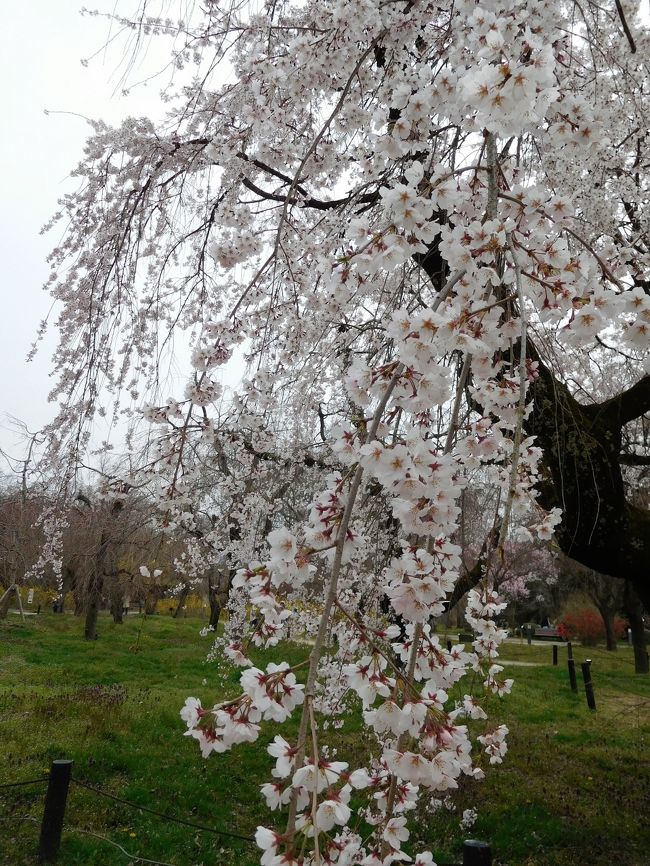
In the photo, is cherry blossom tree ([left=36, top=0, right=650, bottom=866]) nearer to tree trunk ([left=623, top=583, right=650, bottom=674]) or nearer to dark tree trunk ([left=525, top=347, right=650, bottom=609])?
dark tree trunk ([left=525, top=347, right=650, bottom=609])

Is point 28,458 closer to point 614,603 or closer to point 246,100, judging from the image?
point 246,100

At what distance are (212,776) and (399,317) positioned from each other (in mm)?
4907

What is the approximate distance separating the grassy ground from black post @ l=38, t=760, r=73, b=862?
0.11 metres

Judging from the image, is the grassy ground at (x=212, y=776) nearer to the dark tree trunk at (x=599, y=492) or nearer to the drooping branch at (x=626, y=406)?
the dark tree trunk at (x=599, y=492)

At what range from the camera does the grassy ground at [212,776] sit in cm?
371

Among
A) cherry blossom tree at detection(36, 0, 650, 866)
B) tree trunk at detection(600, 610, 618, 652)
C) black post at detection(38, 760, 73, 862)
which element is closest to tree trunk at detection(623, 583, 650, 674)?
tree trunk at detection(600, 610, 618, 652)

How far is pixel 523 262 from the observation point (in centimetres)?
138

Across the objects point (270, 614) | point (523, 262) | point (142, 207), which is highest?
point (142, 207)

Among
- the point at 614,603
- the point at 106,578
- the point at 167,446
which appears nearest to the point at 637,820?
the point at 167,446

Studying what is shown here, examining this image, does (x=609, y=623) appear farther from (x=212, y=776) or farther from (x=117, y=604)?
(x=117, y=604)

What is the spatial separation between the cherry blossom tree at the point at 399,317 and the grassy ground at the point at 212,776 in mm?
1065

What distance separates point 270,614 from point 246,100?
243cm

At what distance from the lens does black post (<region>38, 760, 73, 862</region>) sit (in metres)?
3.18

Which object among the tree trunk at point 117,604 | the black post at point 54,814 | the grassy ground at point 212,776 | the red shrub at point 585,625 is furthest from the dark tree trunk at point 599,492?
the red shrub at point 585,625
